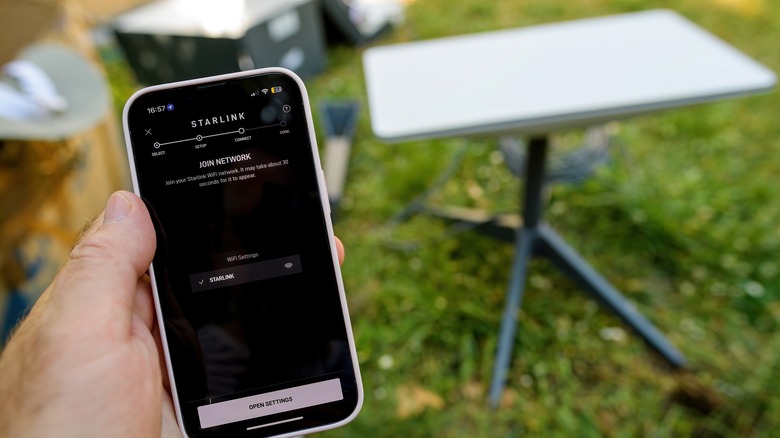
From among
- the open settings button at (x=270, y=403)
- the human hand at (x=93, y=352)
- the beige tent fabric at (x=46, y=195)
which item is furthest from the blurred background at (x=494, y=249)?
the human hand at (x=93, y=352)

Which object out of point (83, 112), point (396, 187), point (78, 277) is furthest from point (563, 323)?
point (83, 112)

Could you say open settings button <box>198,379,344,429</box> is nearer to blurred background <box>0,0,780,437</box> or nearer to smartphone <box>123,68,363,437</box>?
smartphone <box>123,68,363,437</box>

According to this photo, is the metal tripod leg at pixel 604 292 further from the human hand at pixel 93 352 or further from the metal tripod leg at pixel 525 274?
the human hand at pixel 93 352

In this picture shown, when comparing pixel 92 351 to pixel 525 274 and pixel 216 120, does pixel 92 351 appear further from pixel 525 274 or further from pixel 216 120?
pixel 525 274

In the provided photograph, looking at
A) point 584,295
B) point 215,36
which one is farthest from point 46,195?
point 584,295

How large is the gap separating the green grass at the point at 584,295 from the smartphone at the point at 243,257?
2.70 feet

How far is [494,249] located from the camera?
221 cm

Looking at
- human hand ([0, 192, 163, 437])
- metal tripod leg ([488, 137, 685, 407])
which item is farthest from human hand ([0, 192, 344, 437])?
metal tripod leg ([488, 137, 685, 407])

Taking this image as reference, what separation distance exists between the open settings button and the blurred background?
807 mm

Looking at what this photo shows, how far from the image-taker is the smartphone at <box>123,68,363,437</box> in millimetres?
871

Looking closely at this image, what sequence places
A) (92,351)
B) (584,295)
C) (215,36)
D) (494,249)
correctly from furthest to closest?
→ (215,36), (494,249), (584,295), (92,351)

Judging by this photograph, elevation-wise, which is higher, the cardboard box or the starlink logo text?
the starlink logo text

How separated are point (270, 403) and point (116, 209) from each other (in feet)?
1.20

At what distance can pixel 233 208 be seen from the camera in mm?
898
